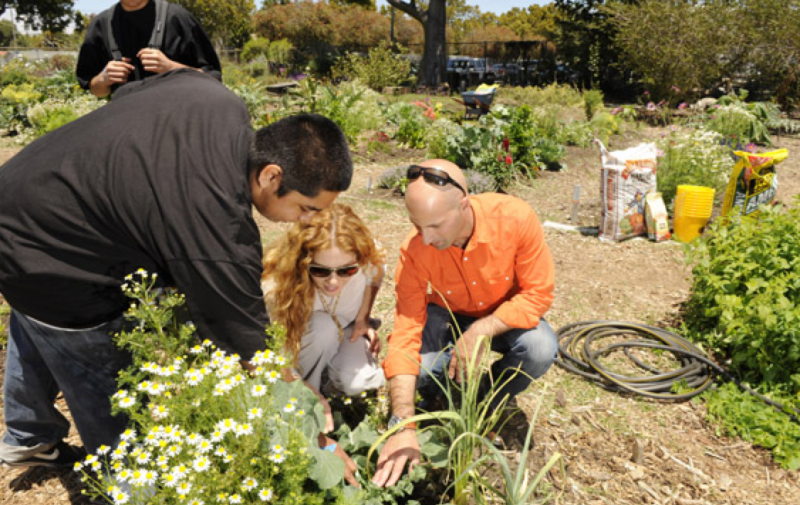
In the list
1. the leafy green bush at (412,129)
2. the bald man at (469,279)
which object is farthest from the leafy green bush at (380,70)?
the bald man at (469,279)

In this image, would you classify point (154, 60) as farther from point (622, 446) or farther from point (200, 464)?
point (622, 446)

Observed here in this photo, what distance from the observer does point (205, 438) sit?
153cm

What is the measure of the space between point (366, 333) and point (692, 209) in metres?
3.51

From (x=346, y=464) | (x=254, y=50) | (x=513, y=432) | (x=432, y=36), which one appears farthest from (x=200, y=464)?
(x=254, y=50)

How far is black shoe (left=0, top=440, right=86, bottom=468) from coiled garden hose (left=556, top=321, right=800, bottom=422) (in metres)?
2.50

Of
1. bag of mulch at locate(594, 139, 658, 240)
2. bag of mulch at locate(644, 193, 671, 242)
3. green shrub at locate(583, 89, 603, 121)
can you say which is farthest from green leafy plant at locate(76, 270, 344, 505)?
green shrub at locate(583, 89, 603, 121)

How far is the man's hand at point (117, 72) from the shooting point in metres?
2.69

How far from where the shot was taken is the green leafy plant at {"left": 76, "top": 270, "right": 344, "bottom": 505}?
1.38 meters

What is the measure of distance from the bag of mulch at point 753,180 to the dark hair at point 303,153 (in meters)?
3.85

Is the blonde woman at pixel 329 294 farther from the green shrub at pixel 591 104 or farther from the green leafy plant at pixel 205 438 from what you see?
the green shrub at pixel 591 104

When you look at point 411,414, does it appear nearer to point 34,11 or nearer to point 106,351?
point 106,351

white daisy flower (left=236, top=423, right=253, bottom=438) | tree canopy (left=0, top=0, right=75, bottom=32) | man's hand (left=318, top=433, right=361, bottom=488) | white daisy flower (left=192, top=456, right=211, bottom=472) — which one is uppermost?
tree canopy (left=0, top=0, right=75, bottom=32)

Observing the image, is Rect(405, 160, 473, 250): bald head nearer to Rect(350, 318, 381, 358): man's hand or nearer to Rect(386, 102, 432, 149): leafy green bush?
Rect(350, 318, 381, 358): man's hand

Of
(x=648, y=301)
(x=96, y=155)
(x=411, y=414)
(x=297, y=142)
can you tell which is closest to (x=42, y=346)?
(x=96, y=155)
